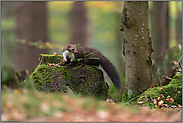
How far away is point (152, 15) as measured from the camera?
10.9m

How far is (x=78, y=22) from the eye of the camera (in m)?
15.0

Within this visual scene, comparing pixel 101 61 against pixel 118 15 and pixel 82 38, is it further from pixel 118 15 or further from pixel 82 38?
pixel 118 15

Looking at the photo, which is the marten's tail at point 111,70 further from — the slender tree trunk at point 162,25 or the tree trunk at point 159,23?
the slender tree trunk at point 162,25

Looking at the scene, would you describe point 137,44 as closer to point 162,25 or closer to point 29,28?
point 162,25

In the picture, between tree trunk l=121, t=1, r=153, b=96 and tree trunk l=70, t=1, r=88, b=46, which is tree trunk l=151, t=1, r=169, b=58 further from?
tree trunk l=121, t=1, r=153, b=96

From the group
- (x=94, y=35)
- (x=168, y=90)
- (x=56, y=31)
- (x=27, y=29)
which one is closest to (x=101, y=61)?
(x=168, y=90)

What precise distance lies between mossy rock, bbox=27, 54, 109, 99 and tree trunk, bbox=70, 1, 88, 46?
1013 cm

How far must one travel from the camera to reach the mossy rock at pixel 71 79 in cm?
432

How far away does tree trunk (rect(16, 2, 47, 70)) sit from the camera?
10633mm

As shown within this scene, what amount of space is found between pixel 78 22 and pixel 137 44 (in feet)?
34.8

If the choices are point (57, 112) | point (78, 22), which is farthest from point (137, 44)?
point (78, 22)

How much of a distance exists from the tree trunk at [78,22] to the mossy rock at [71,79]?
33.2ft

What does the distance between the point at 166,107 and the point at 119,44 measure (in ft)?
48.5

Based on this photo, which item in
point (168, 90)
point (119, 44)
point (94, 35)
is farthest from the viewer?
point (94, 35)
